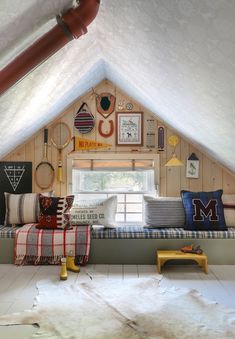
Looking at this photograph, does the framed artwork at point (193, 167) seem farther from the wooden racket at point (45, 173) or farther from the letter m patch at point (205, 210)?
the wooden racket at point (45, 173)

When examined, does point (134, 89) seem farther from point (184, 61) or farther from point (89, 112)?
point (184, 61)

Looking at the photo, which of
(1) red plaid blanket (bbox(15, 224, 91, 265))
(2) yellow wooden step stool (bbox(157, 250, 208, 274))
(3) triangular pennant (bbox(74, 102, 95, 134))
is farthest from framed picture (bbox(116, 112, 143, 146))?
(2) yellow wooden step stool (bbox(157, 250, 208, 274))

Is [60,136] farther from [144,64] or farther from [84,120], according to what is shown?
[144,64]

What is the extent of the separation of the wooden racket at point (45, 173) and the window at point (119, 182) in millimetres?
294

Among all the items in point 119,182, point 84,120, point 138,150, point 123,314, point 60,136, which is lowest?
point 123,314

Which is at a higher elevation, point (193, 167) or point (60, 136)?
point (60, 136)

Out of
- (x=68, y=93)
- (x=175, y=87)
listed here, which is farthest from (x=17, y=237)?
(x=175, y=87)

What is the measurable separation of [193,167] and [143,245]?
4.33ft

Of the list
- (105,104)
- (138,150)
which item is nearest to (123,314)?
(138,150)

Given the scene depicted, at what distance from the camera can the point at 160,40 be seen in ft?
6.97

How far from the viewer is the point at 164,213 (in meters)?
4.14

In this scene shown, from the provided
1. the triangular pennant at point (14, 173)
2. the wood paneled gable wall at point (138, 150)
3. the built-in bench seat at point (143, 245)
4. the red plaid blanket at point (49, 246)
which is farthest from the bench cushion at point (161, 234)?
the triangular pennant at point (14, 173)

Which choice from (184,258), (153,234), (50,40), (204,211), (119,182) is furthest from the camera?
(119,182)

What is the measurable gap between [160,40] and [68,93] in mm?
1966
